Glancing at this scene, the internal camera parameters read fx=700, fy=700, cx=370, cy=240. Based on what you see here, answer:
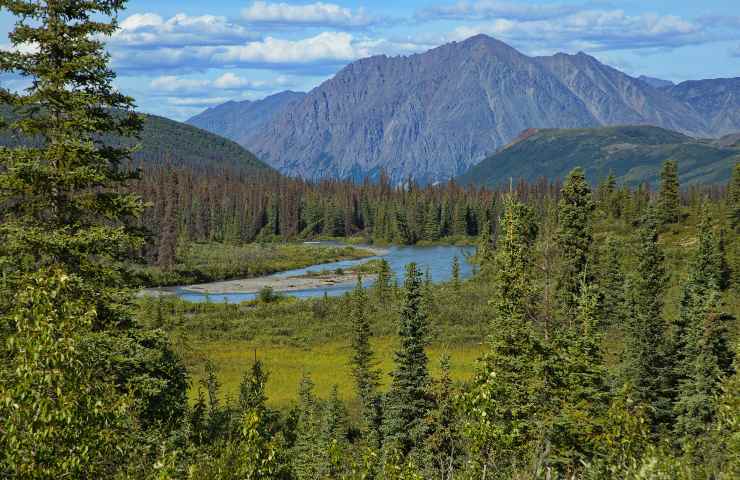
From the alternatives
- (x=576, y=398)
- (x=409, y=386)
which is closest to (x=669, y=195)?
(x=409, y=386)

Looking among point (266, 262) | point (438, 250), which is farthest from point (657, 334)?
point (438, 250)

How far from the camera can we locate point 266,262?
14325 cm

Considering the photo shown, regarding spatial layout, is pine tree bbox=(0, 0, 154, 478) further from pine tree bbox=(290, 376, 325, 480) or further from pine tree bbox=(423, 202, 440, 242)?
pine tree bbox=(423, 202, 440, 242)

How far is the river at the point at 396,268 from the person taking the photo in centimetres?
10456

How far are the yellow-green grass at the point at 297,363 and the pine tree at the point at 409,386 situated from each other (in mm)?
17154

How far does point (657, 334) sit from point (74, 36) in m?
33.3

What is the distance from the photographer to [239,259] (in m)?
146

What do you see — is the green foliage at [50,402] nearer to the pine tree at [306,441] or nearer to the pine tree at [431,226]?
the pine tree at [306,441]

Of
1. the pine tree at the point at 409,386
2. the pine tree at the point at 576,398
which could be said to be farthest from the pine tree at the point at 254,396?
the pine tree at the point at 576,398

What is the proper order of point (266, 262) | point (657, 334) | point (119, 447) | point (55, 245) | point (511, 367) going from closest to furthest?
1. point (119, 447)
2. point (55, 245)
3. point (511, 367)
4. point (657, 334)
5. point (266, 262)

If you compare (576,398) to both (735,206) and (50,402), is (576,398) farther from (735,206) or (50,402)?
(735,206)

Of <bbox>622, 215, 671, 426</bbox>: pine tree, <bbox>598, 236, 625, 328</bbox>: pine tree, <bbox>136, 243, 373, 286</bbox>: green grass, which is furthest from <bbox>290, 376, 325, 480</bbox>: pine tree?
<bbox>136, 243, 373, 286</bbox>: green grass

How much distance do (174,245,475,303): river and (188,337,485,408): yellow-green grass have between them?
12240mm

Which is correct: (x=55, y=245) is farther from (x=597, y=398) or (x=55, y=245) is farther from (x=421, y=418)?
(x=421, y=418)
